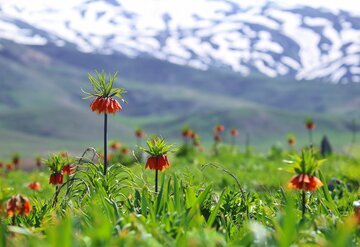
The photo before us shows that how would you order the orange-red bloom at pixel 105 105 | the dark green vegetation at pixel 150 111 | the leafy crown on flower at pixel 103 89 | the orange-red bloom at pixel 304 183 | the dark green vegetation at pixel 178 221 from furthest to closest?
the dark green vegetation at pixel 150 111 → the orange-red bloom at pixel 105 105 → the leafy crown on flower at pixel 103 89 → the orange-red bloom at pixel 304 183 → the dark green vegetation at pixel 178 221

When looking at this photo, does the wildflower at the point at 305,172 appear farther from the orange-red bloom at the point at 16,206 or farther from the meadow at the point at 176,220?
the orange-red bloom at the point at 16,206

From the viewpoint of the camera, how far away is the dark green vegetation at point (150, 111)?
4760 inches

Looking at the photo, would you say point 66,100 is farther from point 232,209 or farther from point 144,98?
point 232,209

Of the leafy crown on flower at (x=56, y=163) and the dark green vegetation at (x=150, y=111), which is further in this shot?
the dark green vegetation at (x=150, y=111)

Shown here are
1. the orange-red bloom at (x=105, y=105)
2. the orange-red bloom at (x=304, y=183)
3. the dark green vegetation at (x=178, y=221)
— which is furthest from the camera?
the orange-red bloom at (x=105, y=105)

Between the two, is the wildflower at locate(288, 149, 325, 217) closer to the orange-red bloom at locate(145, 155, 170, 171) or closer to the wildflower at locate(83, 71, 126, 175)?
the orange-red bloom at locate(145, 155, 170, 171)

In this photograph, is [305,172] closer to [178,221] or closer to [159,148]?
[178,221]

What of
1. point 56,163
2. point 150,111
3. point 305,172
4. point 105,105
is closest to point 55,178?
point 56,163

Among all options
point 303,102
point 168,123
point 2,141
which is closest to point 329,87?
point 303,102

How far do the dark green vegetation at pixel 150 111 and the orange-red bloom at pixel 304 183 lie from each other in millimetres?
87922

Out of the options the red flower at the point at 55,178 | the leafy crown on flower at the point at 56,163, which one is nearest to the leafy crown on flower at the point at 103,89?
the leafy crown on flower at the point at 56,163

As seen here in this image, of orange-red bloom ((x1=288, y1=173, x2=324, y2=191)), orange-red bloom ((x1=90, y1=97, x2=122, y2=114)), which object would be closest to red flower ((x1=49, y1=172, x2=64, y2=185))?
orange-red bloom ((x1=90, y1=97, x2=122, y2=114))

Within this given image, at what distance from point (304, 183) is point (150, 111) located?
562ft

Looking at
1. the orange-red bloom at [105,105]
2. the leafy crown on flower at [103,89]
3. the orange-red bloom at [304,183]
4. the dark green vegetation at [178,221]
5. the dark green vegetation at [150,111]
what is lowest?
the dark green vegetation at [178,221]
